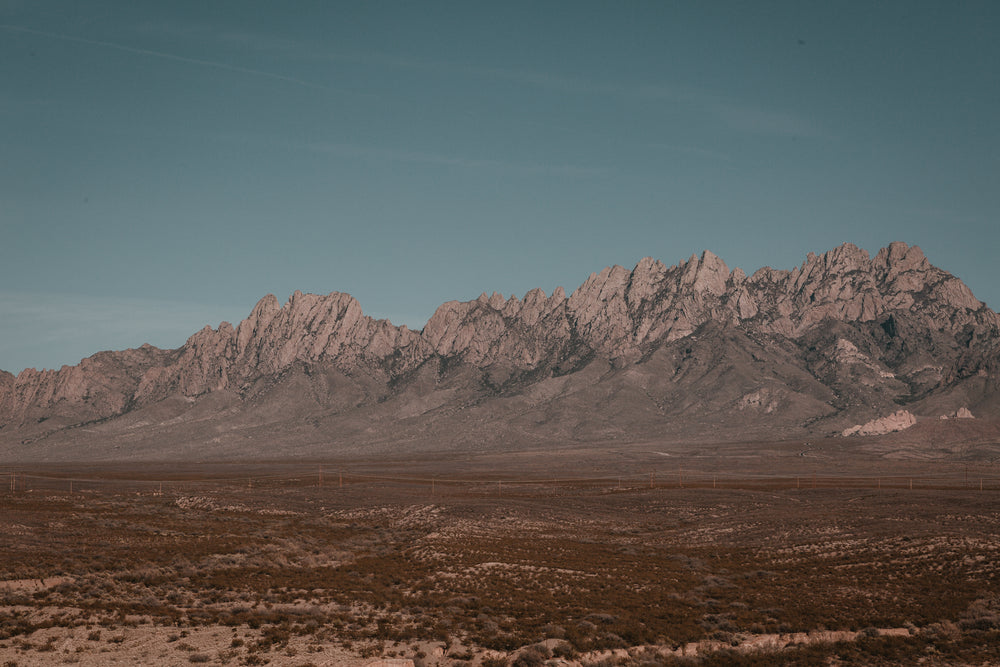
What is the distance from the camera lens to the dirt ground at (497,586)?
30.8m

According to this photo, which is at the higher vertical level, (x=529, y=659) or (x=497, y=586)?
(x=529, y=659)

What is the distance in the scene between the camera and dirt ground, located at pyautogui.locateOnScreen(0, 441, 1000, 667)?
30812 mm

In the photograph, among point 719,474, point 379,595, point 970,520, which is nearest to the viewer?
point 379,595

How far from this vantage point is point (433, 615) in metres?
37.0

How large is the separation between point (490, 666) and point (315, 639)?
7026 millimetres

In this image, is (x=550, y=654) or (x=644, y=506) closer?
(x=550, y=654)

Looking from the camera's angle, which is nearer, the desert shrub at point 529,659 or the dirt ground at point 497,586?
the desert shrub at point 529,659

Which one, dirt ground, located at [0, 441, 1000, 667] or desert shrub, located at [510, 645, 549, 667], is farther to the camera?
dirt ground, located at [0, 441, 1000, 667]

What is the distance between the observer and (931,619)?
117 ft

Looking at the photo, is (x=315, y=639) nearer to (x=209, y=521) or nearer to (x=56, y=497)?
(x=209, y=521)

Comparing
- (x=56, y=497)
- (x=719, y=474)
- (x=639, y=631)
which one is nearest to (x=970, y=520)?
(x=639, y=631)

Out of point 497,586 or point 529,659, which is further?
point 497,586

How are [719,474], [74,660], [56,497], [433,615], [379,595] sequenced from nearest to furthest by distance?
1. [74,660]
2. [433,615]
3. [379,595]
4. [56,497]
5. [719,474]

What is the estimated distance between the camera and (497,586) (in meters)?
44.3
